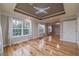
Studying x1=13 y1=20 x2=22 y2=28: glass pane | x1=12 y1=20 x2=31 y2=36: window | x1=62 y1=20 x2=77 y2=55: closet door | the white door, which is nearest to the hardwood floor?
x1=62 y1=20 x2=77 y2=55: closet door

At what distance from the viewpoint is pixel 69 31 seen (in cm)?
201

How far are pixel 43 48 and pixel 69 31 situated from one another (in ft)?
2.14

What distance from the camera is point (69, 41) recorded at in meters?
1.99

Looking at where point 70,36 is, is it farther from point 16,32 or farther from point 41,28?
point 16,32

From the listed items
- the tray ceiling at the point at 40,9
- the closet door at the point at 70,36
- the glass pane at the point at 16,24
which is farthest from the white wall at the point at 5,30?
the closet door at the point at 70,36

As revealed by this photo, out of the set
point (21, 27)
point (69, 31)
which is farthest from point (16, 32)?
point (69, 31)

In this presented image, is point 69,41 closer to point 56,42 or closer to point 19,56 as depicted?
point 56,42

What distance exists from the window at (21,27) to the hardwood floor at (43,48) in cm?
22

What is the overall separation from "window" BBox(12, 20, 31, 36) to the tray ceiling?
0.71 feet

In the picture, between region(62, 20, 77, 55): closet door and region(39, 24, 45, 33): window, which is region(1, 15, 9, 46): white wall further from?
region(62, 20, 77, 55): closet door

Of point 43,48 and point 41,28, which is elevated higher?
point 41,28

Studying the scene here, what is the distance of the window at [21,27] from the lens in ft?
6.54

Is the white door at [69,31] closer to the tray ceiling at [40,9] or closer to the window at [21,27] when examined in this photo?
the tray ceiling at [40,9]

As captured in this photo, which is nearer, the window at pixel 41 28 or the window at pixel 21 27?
the window at pixel 21 27
